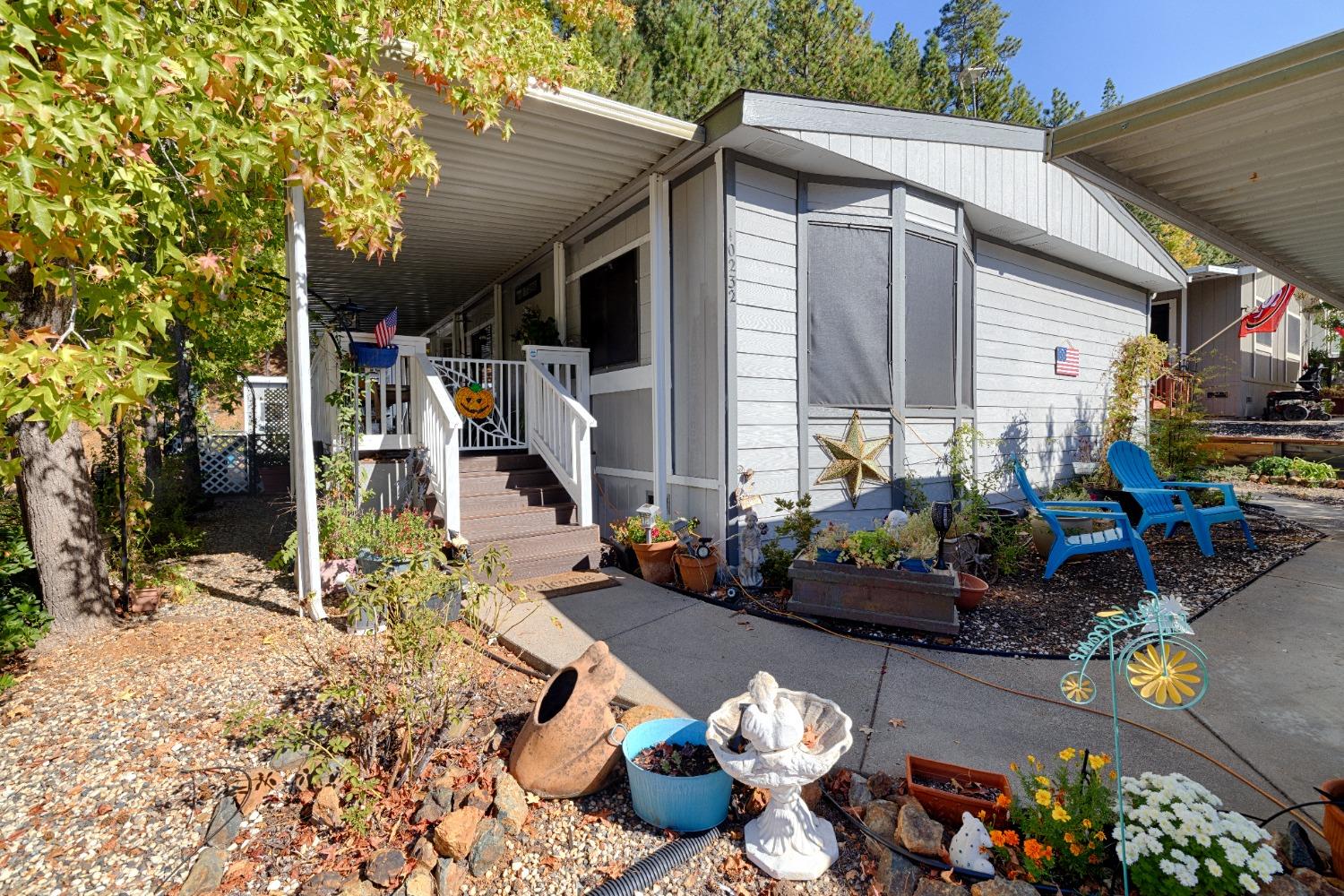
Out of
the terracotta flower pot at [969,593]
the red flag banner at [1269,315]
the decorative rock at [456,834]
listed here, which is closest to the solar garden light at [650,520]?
the terracotta flower pot at [969,593]

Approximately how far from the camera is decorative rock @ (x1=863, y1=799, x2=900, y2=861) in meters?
1.86

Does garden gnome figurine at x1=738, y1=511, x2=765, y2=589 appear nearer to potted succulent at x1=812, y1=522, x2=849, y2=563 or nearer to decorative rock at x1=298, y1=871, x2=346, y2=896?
potted succulent at x1=812, y1=522, x2=849, y2=563

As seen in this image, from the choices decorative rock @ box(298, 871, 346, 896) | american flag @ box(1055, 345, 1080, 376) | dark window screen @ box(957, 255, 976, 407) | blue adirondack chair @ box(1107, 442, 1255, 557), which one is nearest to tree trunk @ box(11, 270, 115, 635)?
decorative rock @ box(298, 871, 346, 896)

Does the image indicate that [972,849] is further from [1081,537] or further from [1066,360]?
[1066,360]

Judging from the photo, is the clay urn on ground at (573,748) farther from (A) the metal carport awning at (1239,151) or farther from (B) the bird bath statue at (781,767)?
(A) the metal carport awning at (1239,151)

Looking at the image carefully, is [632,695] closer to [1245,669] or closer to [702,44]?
[1245,669]

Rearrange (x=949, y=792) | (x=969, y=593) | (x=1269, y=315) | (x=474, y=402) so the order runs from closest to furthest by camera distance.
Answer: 1. (x=949, y=792)
2. (x=969, y=593)
3. (x=474, y=402)
4. (x=1269, y=315)

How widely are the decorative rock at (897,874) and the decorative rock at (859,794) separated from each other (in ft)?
0.63

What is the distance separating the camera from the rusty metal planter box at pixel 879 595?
11.4 ft

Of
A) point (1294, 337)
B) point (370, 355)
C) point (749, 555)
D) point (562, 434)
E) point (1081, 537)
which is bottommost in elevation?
point (749, 555)

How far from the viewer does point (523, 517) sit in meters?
5.12

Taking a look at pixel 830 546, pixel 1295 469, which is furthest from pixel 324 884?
pixel 1295 469

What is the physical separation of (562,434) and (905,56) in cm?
1635

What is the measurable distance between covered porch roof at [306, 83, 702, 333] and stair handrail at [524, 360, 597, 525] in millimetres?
1564
